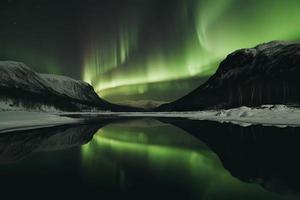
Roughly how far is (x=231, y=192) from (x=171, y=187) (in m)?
1.98

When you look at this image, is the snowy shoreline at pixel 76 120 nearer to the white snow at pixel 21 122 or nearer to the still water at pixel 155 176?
the white snow at pixel 21 122

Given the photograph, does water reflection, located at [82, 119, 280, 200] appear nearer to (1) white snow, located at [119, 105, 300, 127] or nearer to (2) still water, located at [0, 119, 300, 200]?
(2) still water, located at [0, 119, 300, 200]

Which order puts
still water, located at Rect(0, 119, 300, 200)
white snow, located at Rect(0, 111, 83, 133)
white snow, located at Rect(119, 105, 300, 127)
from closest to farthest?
1. still water, located at Rect(0, 119, 300, 200)
2. white snow, located at Rect(0, 111, 83, 133)
3. white snow, located at Rect(119, 105, 300, 127)

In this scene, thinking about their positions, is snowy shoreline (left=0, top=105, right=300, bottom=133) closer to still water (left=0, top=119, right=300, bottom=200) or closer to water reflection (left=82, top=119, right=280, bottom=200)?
still water (left=0, top=119, right=300, bottom=200)

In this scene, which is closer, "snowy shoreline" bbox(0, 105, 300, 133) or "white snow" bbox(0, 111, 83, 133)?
"white snow" bbox(0, 111, 83, 133)

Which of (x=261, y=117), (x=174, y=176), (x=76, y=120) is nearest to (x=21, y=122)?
(x=76, y=120)

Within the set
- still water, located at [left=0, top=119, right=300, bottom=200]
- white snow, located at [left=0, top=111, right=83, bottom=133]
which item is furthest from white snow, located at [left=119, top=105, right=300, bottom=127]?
Answer: white snow, located at [left=0, top=111, right=83, bottom=133]

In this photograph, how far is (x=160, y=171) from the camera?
11.4 metres

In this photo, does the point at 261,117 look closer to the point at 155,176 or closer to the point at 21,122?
the point at 21,122

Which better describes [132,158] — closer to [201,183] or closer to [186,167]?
[186,167]

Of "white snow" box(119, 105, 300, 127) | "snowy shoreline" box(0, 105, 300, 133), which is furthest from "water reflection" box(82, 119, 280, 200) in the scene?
"white snow" box(119, 105, 300, 127)

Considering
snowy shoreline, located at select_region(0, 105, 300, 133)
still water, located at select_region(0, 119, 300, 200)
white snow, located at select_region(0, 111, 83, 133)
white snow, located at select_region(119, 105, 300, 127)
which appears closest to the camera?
still water, located at select_region(0, 119, 300, 200)

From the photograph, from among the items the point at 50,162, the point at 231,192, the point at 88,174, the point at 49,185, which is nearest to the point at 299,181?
the point at 231,192

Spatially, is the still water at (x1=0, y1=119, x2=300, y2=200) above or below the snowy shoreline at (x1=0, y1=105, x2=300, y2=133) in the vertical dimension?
below
